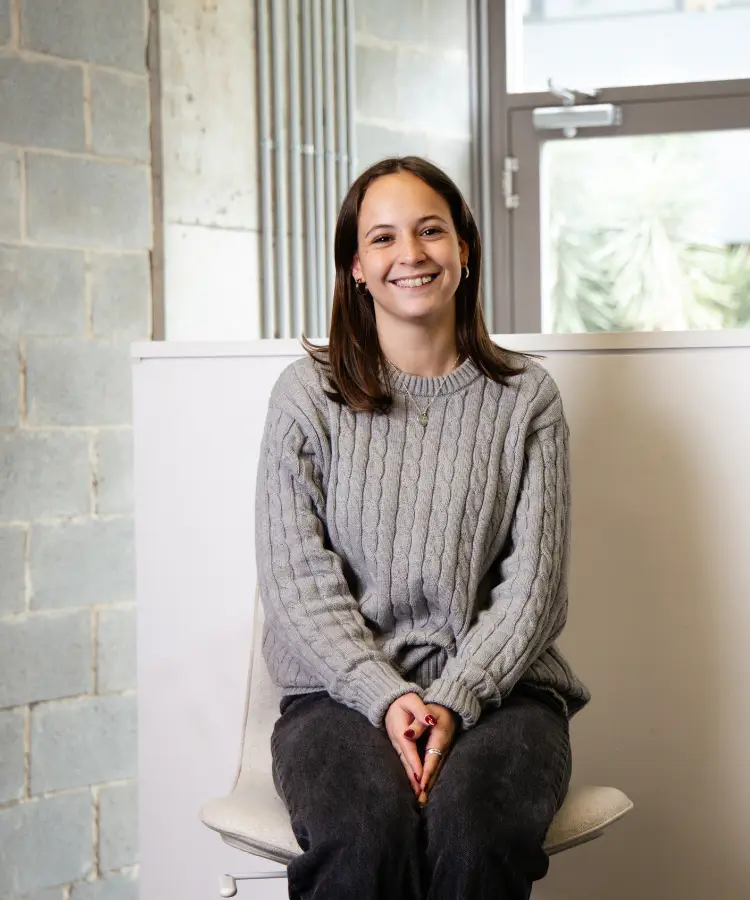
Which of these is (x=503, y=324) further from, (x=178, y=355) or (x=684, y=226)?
(x=178, y=355)

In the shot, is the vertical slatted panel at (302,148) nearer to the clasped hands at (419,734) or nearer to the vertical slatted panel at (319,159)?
the vertical slatted panel at (319,159)

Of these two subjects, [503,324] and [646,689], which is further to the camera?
[503,324]

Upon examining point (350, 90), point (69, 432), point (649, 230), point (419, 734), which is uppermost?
point (350, 90)

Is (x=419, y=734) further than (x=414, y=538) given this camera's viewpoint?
No

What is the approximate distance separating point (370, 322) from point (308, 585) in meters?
0.42

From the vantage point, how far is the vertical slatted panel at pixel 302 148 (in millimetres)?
2988

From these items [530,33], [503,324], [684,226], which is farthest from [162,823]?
[530,33]

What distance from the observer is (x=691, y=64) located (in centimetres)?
339

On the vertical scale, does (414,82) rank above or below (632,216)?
above

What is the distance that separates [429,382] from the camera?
5.59ft

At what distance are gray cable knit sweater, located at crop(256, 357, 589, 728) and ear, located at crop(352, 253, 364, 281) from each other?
150mm

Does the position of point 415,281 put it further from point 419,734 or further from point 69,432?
point 69,432

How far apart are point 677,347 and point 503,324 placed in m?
1.46

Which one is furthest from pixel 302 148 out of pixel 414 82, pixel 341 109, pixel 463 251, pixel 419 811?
pixel 419 811
